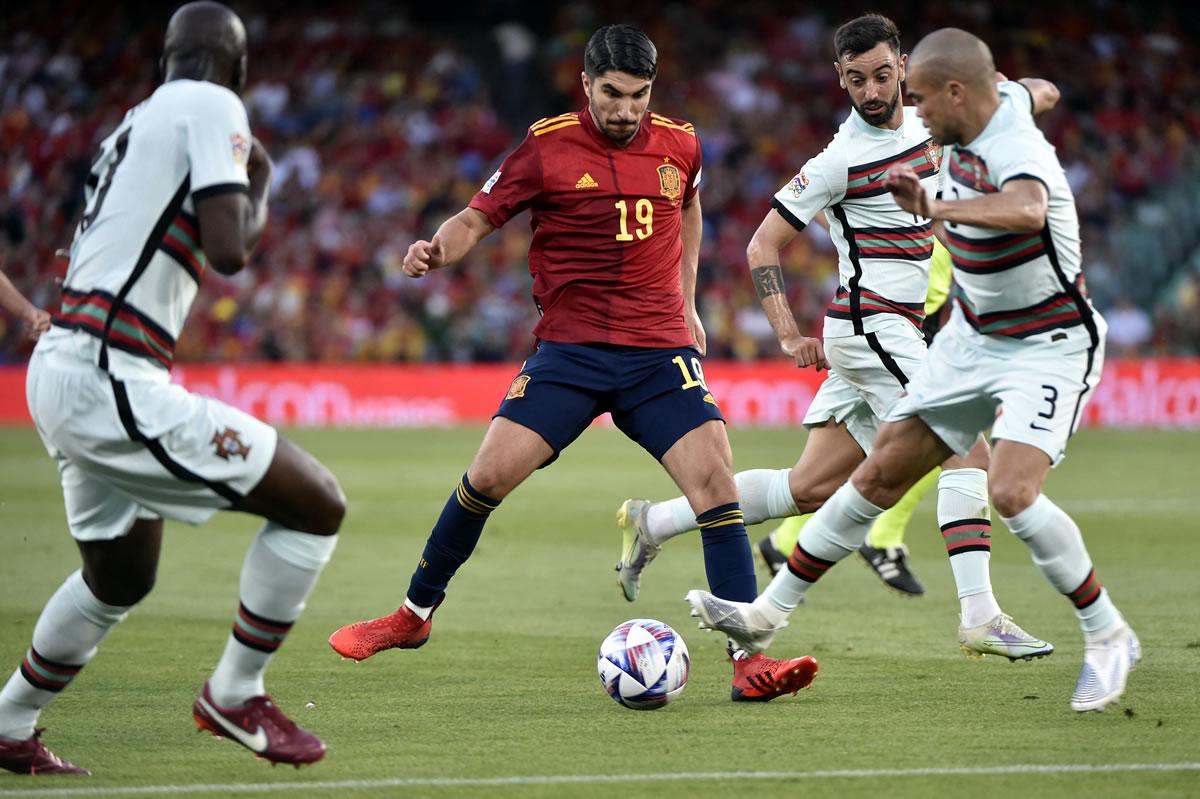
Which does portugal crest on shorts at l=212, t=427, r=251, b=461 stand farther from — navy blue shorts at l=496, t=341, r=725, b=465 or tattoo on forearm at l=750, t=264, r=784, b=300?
tattoo on forearm at l=750, t=264, r=784, b=300

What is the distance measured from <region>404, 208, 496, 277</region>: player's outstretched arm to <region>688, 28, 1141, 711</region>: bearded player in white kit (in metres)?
1.64

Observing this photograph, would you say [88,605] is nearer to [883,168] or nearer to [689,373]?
[689,373]

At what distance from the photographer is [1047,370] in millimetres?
5668

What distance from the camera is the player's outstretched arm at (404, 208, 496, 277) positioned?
615 centimetres

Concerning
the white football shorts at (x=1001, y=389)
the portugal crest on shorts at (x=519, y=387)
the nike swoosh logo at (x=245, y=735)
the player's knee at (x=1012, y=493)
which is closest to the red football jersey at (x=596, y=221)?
the portugal crest on shorts at (x=519, y=387)

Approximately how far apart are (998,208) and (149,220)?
2711 millimetres

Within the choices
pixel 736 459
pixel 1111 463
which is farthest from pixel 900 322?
pixel 1111 463

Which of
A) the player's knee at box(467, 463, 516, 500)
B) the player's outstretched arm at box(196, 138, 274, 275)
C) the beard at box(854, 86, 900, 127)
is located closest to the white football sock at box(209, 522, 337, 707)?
the player's outstretched arm at box(196, 138, 274, 275)

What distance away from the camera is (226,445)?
4551 mm

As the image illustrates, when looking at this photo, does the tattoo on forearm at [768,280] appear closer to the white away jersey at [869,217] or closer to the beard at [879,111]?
the white away jersey at [869,217]

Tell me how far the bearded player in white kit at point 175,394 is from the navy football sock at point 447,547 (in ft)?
5.99

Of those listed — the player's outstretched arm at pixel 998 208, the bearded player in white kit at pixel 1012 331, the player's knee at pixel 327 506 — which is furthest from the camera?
the bearded player in white kit at pixel 1012 331

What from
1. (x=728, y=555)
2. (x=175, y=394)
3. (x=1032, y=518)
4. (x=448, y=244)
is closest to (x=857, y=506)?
(x=728, y=555)

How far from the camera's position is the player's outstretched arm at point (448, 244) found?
6.15 meters
